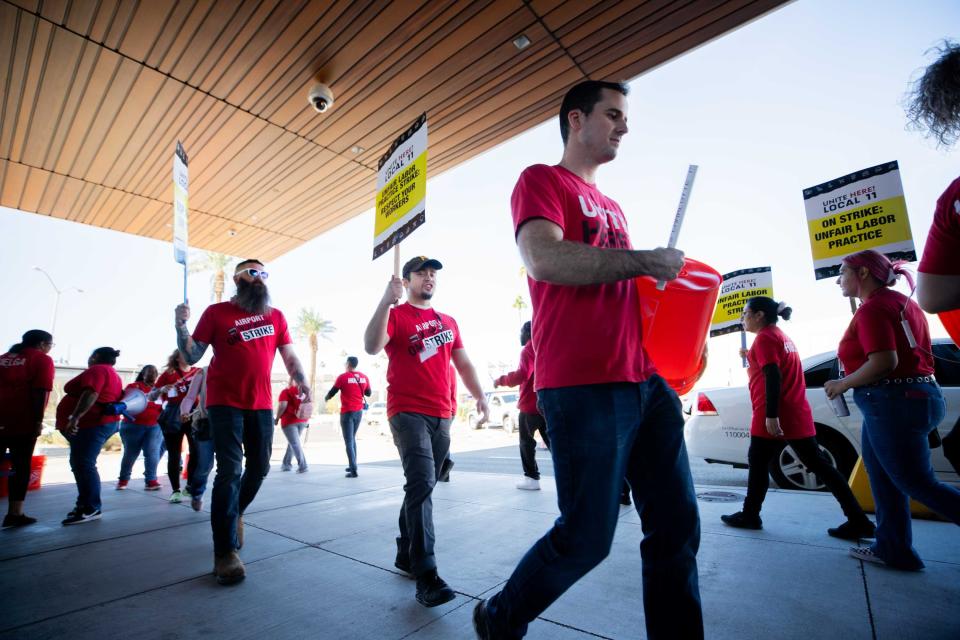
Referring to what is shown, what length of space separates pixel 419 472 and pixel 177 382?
4.95 metres

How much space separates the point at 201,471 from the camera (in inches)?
207

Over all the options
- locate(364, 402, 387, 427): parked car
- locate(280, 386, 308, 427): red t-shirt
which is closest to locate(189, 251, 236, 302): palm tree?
locate(364, 402, 387, 427): parked car

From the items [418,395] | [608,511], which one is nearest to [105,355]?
[418,395]

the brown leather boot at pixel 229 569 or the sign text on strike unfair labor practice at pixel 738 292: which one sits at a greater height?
the sign text on strike unfair labor practice at pixel 738 292

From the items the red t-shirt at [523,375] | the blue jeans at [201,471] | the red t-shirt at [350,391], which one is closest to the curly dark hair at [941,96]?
the red t-shirt at [523,375]

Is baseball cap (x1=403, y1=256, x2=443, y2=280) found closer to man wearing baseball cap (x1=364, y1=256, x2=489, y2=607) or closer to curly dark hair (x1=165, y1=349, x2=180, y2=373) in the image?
man wearing baseball cap (x1=364, y1=256, x2=489, y2=607)

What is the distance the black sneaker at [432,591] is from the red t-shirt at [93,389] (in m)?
4.91

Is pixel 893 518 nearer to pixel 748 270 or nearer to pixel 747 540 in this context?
pixel 747 540

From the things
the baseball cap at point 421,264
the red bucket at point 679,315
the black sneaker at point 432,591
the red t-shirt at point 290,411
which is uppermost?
the baseball cap at point 421,264

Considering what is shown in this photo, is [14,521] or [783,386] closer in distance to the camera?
[783,386]

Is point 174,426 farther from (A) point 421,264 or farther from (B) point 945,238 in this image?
(B) point 945,238

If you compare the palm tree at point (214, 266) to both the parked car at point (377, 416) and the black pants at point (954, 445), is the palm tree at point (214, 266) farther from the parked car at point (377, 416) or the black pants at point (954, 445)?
the black pants at point (954, 445)

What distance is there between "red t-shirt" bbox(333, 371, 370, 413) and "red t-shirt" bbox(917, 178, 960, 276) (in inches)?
308

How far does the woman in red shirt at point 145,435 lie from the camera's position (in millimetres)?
6898
